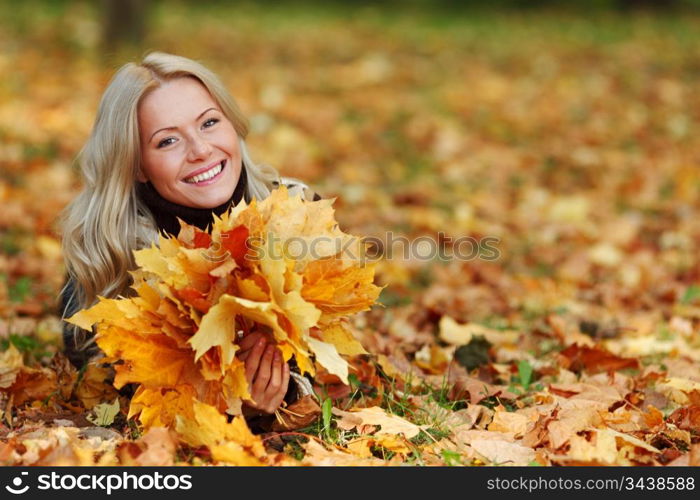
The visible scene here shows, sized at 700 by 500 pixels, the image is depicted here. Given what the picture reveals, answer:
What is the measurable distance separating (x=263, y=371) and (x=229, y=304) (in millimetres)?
301

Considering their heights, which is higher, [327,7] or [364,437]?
[327,7]

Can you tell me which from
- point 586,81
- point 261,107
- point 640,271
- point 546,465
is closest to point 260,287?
point 546,465

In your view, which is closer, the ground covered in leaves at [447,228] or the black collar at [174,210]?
the ground covered in leaves at [447,228]

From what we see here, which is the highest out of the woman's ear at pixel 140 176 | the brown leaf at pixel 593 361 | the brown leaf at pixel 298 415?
the woman's ear at pixel 140 176

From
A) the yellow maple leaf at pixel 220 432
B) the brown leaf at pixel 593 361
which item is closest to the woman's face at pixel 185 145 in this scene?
the yellow maple leaf at pixel 220 432

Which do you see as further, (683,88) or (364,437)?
(683,88)

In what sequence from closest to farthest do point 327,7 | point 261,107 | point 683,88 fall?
1. point 261,107
2. point 683,88
3. point 327,7

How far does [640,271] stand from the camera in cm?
455

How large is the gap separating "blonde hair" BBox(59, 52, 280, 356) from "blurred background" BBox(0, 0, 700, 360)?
58cm

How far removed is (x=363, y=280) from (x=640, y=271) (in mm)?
2784

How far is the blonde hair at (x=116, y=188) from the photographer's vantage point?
2.64m

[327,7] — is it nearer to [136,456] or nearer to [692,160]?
[692,160]

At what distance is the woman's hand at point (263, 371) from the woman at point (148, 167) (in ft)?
1.74

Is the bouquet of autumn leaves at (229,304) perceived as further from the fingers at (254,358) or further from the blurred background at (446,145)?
the blurred background at (446,145)
